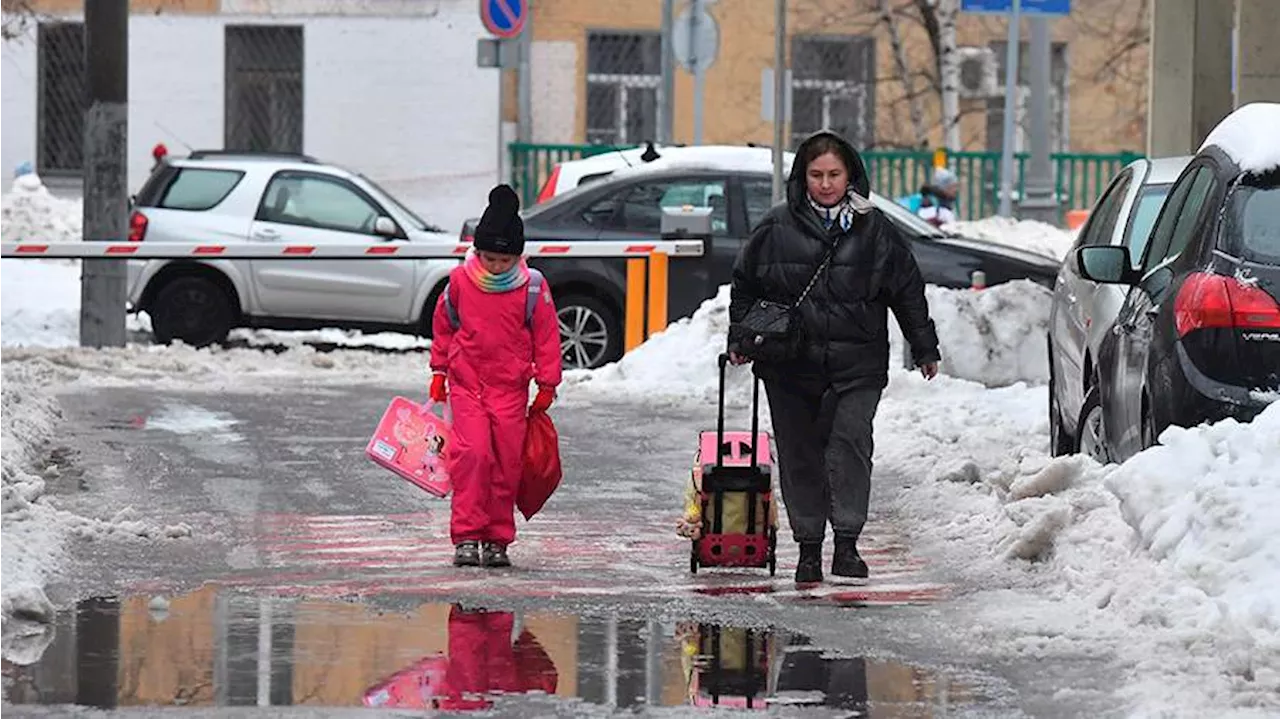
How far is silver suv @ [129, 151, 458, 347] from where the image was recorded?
22.6m

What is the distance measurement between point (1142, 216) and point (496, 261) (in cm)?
344

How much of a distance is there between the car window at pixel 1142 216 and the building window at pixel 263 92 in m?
Result: 25.4

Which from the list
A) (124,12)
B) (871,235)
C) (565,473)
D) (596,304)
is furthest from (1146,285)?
(124,12)

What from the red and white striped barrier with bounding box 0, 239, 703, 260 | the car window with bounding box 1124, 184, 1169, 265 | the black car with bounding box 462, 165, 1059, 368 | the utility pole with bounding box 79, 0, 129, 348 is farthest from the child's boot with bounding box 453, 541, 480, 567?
the utility pole with bounding box 79, 0, 129, 348

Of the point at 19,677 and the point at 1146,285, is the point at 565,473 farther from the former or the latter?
the point at 19,677

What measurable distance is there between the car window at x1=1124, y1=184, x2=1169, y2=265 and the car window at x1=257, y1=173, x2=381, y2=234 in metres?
11.4

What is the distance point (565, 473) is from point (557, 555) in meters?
2.94

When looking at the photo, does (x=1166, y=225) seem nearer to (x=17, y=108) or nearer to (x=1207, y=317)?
(x=1207, y=317)

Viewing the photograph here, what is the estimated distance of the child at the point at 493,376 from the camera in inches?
418

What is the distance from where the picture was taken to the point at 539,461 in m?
10.8

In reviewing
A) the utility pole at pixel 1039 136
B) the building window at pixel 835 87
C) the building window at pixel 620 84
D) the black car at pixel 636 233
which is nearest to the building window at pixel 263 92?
the building window at pixel 620 84

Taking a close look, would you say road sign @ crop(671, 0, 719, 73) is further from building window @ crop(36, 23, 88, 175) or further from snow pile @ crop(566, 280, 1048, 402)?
building window @ crop(36, 23, 88, 175)

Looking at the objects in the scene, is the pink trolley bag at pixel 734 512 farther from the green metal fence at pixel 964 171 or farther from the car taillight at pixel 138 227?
the green metal fence at pixel 964 171

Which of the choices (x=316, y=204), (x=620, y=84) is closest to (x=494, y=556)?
(x=316, y=204)
